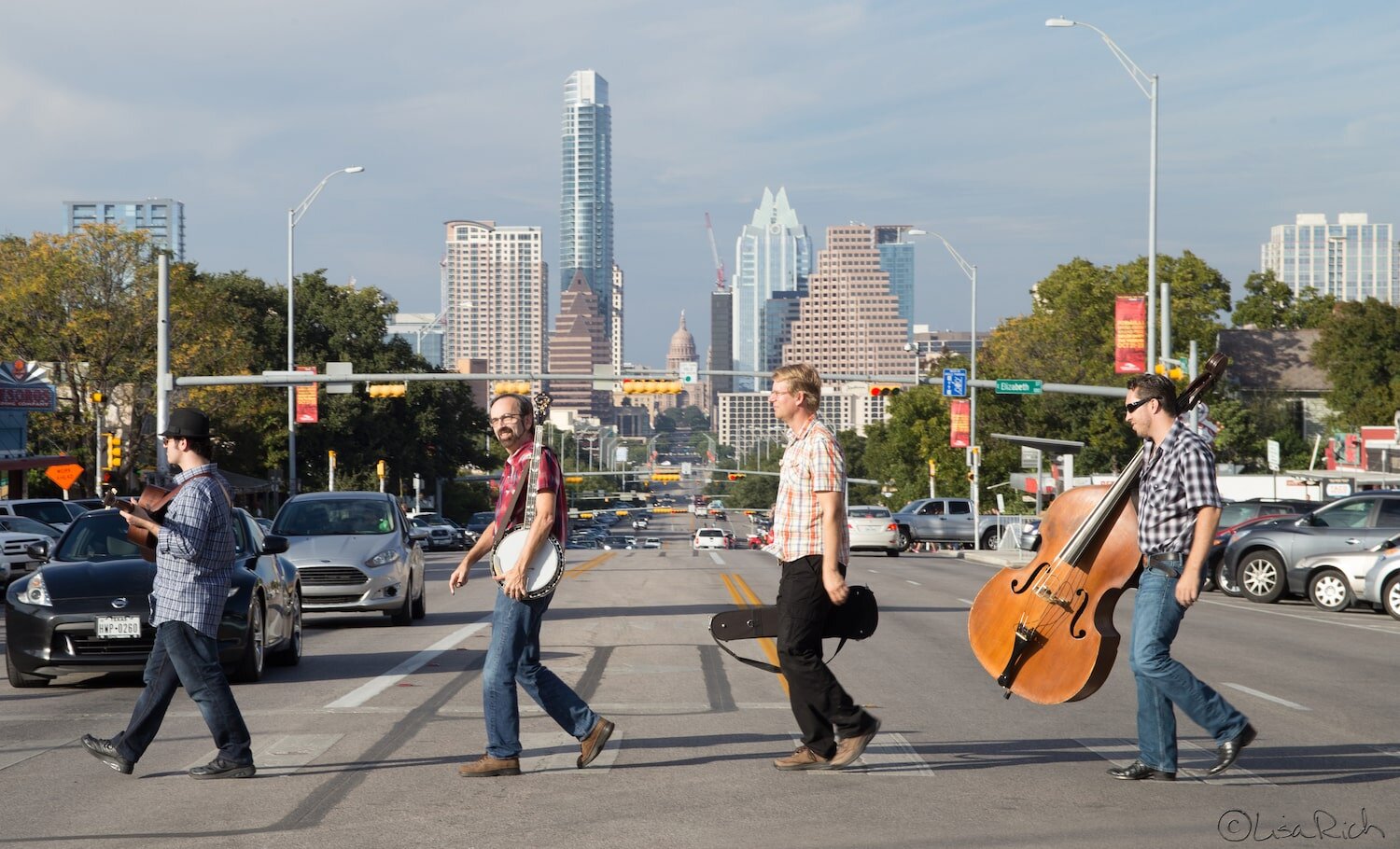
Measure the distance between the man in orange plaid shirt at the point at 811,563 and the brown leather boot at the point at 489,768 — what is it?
1.48 meters

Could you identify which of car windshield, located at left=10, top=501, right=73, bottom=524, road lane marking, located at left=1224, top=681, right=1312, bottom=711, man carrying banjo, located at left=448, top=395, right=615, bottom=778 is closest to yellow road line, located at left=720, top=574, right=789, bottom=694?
road lane marking, located at left=1224, top=681, right=1312, bottom=711

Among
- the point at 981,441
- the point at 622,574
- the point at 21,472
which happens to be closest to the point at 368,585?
the point at 622,574

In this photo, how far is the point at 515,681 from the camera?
309 inches

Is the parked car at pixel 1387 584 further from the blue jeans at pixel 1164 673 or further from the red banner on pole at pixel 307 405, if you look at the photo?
the red banner on pole at pixel 307 405

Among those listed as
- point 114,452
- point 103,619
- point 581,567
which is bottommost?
point 581,567

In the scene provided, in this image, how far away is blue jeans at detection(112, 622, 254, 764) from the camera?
7.77 m

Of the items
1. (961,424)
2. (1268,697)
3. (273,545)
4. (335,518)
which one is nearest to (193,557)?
(273,545)

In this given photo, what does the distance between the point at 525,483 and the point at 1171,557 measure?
10.3 feet

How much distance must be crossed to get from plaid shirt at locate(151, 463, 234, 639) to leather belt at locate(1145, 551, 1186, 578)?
4618 millimetres

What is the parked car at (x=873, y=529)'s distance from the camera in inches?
1750

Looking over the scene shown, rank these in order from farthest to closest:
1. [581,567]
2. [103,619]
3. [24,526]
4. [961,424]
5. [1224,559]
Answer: [961,424] < [581,567] < [24,526] < [1224,559] < [103,619]

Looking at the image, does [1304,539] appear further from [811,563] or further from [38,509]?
[38,509]

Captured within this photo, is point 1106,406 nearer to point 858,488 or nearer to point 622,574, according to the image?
point 622,574

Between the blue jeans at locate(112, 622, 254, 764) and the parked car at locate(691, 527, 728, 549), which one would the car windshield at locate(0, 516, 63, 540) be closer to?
the blue jeans at locate(112, 622, 254, 764)
